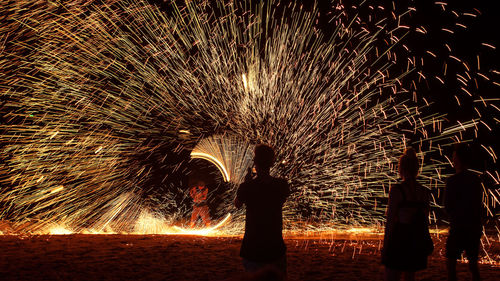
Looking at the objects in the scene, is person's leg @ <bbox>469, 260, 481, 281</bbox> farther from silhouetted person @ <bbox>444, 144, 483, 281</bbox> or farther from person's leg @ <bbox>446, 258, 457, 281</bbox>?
person's leg @ <bbox>446, 258, 457, 281</bbox>

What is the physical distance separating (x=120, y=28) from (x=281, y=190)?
7.61 metres

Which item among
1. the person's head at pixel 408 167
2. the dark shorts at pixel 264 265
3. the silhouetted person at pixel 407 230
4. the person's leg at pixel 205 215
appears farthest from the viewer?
the person's leg at pixel 205 215

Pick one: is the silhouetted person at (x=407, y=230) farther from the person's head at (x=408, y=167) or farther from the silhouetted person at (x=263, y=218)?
→ the silhouetted person at (x=263, y=218)

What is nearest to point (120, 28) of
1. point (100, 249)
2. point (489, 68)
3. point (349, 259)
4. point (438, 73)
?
point (100, 249)

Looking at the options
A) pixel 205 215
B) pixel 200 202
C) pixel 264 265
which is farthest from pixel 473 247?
pixel 200 202

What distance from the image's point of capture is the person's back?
314 cm

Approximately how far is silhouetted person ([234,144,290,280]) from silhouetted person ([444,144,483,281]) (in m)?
2.22

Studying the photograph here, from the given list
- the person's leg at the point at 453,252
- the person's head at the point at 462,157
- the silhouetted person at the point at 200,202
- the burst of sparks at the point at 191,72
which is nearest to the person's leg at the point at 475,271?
the person's leg at the point at 453,252

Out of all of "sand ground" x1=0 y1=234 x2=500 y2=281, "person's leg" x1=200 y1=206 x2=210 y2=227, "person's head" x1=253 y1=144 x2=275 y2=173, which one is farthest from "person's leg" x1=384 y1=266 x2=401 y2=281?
"person's leg" x1=200 y1=206 x2=210 y2=227

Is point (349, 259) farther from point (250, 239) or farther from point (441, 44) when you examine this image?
point (441, 44)

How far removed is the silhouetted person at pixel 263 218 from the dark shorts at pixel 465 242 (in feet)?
7.34

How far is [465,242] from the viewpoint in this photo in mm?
4457

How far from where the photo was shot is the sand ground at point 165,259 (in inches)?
216

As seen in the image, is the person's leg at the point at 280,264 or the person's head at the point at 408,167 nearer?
the person's leg at the point at 280,264
